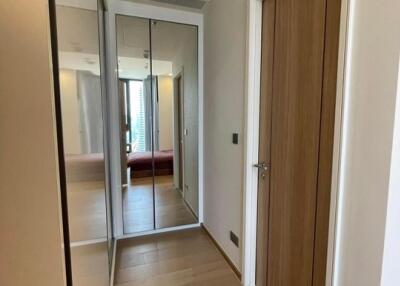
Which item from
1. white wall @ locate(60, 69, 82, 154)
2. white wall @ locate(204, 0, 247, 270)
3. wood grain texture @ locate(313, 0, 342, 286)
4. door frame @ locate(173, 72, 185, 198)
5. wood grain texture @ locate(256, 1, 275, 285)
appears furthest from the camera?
door frame @ locate(173, 72, 185, 198)

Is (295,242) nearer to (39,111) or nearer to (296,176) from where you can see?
(296,176)

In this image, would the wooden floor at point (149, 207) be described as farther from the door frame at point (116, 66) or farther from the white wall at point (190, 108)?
the white wall at point (190, 108)

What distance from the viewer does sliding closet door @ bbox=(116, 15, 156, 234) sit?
261cm

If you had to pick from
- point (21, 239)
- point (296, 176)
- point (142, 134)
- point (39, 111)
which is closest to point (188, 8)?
point (142, 134)

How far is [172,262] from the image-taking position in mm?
2256

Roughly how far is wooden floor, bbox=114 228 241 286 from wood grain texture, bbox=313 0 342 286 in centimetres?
104

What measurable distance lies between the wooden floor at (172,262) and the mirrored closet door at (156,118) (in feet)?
0.92

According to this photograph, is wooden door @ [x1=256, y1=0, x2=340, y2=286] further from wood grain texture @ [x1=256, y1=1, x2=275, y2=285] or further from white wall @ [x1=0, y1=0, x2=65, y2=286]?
white wall @ [x1=0, y1=0, x2=65, y2=286]

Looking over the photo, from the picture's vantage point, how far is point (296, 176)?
1385mm

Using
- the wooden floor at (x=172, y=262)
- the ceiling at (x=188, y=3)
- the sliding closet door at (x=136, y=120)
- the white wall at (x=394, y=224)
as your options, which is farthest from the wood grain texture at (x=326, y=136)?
the sliding closet door at (x=136, y=120)

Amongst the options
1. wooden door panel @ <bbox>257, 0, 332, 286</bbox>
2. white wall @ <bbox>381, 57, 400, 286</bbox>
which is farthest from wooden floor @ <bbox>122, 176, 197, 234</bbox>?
white wall @ <bbox>381, 57, 400, 286</bbox>

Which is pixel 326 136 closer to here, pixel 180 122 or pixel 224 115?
pixel 224 115

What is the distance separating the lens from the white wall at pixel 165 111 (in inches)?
112

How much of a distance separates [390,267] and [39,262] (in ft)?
3.86
